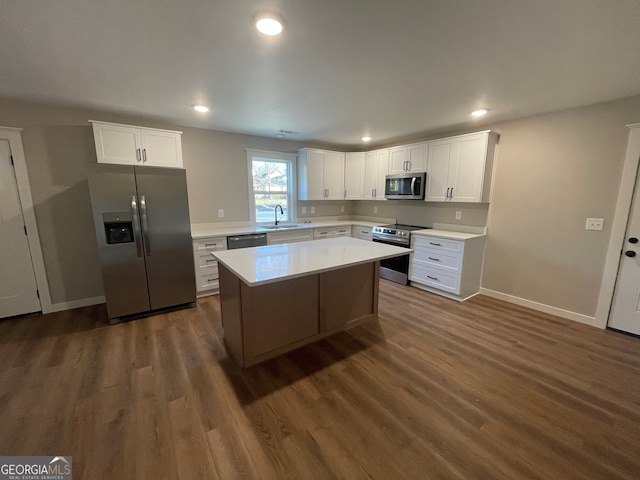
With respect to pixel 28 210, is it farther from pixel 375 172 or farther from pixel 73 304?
pixel 375 172

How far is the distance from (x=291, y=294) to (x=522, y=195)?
3183mm

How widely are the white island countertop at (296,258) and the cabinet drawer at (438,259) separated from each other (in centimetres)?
133

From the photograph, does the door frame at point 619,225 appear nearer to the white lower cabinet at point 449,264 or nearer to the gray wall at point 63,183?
the white lower cabinet at point 449,264

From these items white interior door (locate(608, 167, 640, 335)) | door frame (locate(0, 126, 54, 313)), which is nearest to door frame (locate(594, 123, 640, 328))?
white interior door (locate(608, 167, 640, 335))

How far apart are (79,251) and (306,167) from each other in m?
3.43

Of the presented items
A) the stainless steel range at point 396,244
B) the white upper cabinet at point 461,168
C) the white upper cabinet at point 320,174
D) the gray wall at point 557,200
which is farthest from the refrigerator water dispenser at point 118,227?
the gray wall at point 557,200

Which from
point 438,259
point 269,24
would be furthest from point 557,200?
point 269,24

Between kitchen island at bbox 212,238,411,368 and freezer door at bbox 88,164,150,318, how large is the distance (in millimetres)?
1205

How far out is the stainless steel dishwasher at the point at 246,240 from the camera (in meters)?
3.69

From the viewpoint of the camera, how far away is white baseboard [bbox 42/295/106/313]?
3.15 metres

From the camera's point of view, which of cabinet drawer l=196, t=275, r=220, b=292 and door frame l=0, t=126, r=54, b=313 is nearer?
door frame l=0, t=126, r=54, b=313

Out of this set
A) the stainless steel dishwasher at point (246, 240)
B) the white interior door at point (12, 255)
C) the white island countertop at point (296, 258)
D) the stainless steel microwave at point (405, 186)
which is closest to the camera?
the white island countertop at point (296, 258)

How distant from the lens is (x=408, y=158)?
4.25 metres

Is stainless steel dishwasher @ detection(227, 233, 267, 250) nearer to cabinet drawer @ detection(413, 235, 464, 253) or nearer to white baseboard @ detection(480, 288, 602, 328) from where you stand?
cabinet drawer @ detection(413, 235, 464, 253)
